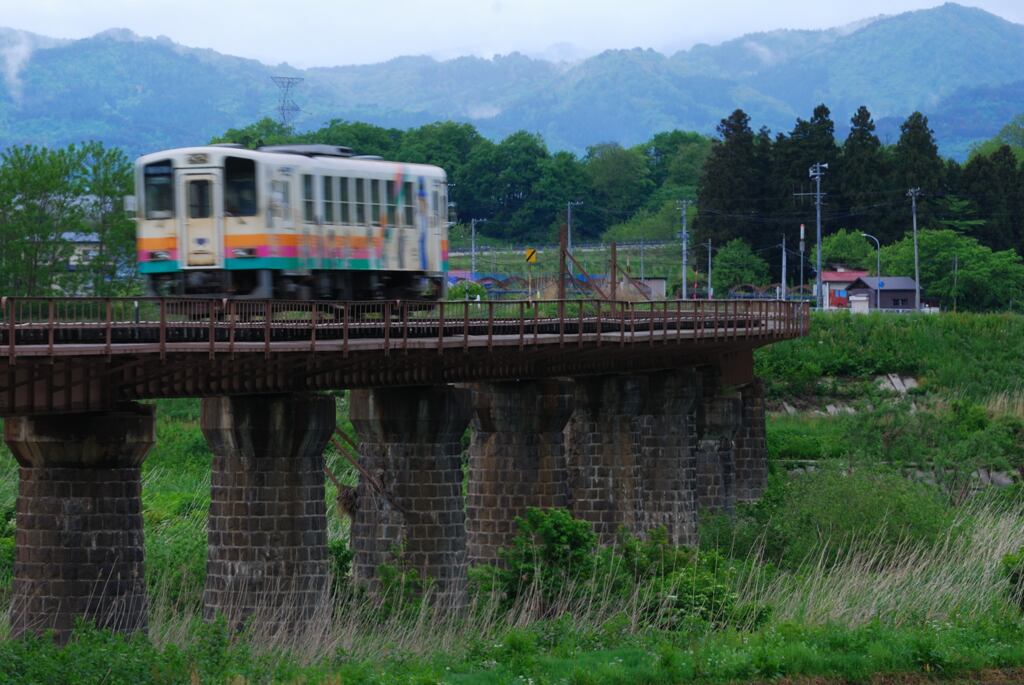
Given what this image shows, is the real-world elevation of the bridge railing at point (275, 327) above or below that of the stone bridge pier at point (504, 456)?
above

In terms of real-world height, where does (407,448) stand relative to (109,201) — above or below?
below

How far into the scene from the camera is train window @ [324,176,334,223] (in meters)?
44.6

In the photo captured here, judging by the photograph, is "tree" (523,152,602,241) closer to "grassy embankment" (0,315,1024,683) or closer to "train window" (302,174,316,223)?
"grassy embankment" (0,315,1024,683)

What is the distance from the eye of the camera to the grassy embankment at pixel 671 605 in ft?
111

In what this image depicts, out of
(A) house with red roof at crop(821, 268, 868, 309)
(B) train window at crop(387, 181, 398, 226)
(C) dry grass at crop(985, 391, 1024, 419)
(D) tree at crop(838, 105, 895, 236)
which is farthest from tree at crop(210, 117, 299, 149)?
(B) train window at crop(387, 181, 398, 226)

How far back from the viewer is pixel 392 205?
155ft

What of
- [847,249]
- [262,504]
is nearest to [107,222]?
[262,504]

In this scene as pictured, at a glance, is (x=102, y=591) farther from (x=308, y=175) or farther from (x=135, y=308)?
(x=308, y=175)

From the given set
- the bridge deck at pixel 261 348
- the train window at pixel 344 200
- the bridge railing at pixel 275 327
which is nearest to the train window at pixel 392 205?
the train window at pixel 344 200

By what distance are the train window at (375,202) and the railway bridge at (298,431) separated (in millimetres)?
2740

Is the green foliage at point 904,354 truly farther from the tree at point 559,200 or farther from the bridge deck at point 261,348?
the tree at point 559,200

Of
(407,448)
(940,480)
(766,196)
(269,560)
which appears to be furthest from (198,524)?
(766,196)

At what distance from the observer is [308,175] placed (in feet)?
145

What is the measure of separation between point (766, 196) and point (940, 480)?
68.7m
